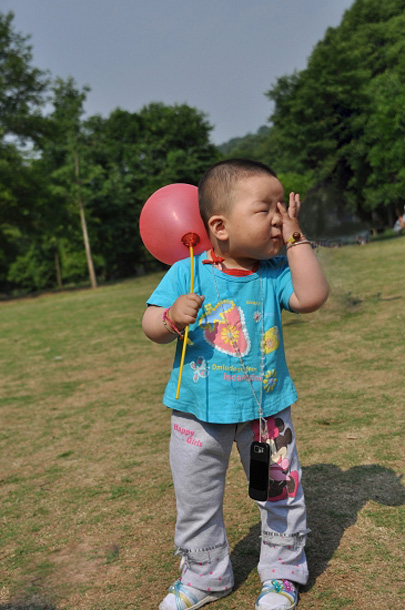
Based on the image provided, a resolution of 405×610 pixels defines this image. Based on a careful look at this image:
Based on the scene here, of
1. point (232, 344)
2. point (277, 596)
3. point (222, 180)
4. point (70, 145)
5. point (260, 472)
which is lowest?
point (277, 596)

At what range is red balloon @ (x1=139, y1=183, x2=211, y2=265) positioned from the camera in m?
2.34

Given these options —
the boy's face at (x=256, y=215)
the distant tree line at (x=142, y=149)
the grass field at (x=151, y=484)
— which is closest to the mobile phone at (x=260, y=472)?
the grass field at (x=151, y=484)

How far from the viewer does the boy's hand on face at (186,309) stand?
207 cm

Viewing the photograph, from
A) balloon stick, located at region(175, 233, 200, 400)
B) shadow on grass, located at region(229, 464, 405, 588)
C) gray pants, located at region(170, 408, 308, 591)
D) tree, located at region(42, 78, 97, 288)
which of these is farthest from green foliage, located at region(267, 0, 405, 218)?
gray pants, located at region(170, 408, 308, 591)

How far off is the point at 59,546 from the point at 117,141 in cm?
3970

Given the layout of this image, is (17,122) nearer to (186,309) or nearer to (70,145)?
(70,145)

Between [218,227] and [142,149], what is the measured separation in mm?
38897

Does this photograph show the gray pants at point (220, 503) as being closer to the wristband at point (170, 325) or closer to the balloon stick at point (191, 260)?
the balloon stick at point (191, 260)

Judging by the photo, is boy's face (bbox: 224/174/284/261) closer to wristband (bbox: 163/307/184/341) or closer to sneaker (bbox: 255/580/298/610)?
wristband (bbox: 163/307/184/341)

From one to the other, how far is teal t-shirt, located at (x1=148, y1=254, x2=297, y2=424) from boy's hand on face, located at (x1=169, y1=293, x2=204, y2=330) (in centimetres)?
15

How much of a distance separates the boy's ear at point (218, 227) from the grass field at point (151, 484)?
1.34 metres

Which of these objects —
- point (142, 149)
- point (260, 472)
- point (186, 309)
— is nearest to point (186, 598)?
point (260, 472)

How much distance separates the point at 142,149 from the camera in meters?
39.7

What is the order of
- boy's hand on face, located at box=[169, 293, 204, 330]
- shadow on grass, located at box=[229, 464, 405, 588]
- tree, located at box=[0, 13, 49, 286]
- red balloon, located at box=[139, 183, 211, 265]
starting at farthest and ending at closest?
tree, located at box=[0, 13, 49, 286] → shadow on grass, located at box=[229, 464, 405, 588] → red balloon, located at box=[139, 183, 211, 265] → boy's hand on face, located at box=[169, 293, 204, 330]
